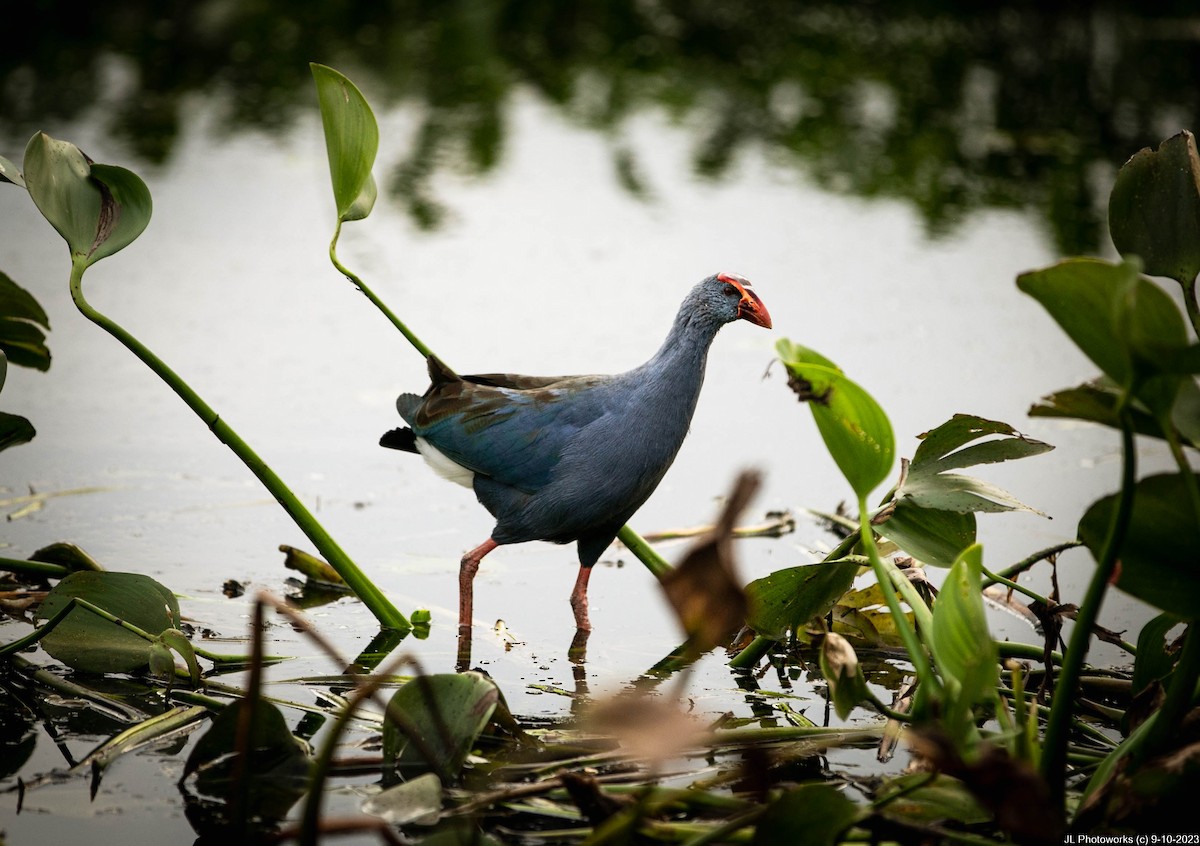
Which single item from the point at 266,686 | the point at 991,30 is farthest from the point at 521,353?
the point at 991,30

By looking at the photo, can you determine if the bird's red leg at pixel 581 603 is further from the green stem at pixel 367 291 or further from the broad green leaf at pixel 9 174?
the broad green leaf at pixel 9 174

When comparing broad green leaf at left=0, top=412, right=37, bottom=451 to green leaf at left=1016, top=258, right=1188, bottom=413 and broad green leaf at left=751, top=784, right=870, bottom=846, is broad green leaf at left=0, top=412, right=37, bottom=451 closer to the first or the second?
broad green leaf at left=751, top=784, right=870, bottom=846

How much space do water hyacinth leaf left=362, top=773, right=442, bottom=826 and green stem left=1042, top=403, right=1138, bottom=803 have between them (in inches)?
33.1

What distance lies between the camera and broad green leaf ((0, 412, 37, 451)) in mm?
2490

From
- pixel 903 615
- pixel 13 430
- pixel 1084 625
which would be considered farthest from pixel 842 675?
pixel 13 430

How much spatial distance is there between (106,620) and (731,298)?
1342 mm

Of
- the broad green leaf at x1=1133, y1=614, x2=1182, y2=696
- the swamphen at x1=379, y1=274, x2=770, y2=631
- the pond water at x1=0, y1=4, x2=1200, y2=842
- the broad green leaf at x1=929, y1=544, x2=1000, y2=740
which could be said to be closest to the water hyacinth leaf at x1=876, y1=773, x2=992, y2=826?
the broad green leaf at x1=929, y1=544, x2=1000, y2=740

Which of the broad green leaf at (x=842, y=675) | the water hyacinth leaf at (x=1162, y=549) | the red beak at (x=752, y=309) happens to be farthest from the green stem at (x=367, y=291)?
the water hyacinth leaf at (x=1162, y=549)

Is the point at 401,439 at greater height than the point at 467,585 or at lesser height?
greater

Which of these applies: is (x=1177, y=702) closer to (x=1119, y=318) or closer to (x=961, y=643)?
(x=961, y=643)

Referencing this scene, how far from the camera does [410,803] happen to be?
6.25 feet

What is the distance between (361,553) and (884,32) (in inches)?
320

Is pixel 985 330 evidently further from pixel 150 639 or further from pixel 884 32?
pixel 884 32

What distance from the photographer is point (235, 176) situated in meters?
6.10
